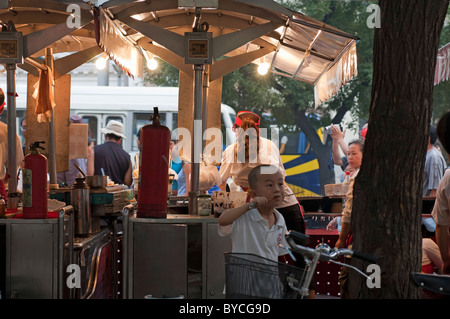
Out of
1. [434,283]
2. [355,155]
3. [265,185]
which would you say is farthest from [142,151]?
[434,283]

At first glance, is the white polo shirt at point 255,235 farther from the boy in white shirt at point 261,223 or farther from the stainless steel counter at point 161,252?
the stainless steel counter at point 161,252

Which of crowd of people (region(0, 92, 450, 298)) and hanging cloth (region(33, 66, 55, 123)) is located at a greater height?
hanging cloth (region(33, 66, 55, 123))

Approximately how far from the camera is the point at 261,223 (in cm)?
482

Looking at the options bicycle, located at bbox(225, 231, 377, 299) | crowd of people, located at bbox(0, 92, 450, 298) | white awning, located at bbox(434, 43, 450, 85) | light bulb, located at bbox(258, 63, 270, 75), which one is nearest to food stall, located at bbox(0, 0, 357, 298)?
crowd of people, located at bbox(0, 92, 450, 298)

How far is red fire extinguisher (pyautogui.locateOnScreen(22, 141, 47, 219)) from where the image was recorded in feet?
18.7

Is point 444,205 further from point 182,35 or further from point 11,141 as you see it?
point 11,141

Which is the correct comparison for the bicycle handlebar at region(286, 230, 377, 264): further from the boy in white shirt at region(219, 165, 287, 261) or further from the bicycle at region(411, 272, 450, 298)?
the boy in white shirt at region(219, 165, 287, 261)

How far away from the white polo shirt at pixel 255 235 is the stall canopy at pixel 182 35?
2328 mm

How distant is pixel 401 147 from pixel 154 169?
7.30 feet

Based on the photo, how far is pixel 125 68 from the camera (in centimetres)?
844

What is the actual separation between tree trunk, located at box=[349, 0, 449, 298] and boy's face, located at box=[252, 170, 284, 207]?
620 mm

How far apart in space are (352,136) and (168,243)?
20474 mm

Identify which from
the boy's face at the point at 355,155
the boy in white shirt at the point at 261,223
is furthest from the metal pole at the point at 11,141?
the boy's face at the point at 355,155

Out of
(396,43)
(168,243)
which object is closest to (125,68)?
(168,243)
